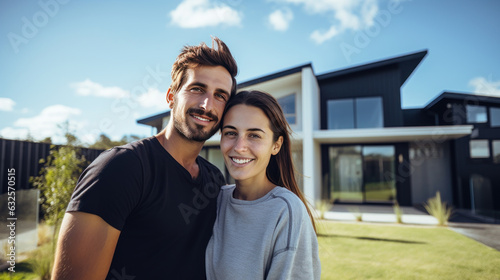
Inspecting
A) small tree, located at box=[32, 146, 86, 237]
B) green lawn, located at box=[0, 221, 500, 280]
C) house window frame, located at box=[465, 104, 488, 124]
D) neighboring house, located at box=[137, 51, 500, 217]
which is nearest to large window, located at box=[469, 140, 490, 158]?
neighboring house, located at box=[137, 51, 500, 217]

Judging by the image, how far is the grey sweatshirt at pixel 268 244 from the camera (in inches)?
54.0

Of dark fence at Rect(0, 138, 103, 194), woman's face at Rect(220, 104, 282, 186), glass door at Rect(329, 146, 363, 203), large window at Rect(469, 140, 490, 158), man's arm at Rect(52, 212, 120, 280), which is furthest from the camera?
large window at Rect(469, 140, 490, 158)

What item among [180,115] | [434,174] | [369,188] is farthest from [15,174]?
[434,174]

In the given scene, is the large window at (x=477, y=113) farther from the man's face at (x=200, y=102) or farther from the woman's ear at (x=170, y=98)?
the woman's ear at (x=170, y=98)

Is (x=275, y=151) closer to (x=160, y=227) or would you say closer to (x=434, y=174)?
(x=160, y=227)

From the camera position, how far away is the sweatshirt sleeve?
1.36 m

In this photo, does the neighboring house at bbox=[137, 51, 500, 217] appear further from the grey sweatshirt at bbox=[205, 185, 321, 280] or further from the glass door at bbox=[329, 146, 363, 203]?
the grey sweatshirt at bbox=[205, 185, 321, 280]

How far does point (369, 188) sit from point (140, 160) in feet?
44.8

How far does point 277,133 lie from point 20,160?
9.08 metres

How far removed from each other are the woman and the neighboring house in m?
10.1

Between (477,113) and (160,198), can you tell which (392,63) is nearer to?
(477,113)

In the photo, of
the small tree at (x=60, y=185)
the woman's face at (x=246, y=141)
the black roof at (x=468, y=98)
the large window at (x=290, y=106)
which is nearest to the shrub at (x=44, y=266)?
the small tree at (x=60, y=185)

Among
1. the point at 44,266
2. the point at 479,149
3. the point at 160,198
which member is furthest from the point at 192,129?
the point at 479,149

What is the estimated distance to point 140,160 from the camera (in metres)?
1.55
